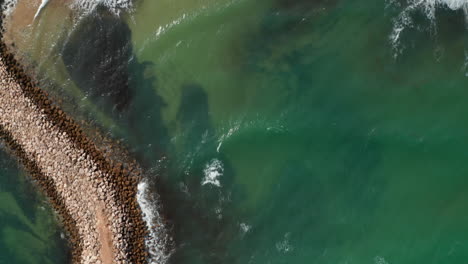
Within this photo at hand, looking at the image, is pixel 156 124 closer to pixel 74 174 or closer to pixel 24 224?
pixel 74 174

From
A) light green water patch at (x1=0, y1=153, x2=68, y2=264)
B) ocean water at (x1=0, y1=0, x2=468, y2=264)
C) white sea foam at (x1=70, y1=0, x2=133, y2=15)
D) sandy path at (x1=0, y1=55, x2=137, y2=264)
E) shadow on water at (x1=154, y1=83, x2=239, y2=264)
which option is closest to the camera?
ocean water at (x1=0, y1=0, x2=468, y2=264)

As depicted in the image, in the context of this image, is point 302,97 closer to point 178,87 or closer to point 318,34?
point 318,34

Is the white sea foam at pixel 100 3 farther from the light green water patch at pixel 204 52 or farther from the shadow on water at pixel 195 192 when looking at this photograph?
the shadow on water at pixel 195 192

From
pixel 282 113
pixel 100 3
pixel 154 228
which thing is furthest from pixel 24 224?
pixel 282 113

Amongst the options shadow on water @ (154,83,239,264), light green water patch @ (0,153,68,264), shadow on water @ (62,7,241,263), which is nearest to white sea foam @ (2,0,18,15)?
shadow on water @ (62,7,241,263)

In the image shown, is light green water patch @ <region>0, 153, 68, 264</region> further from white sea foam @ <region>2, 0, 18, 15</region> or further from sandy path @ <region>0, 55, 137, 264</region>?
white sea foam @ <region>2, 0, 18, 15</region>

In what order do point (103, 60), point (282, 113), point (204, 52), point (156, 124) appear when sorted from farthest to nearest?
point (103, 60), point (156, 124), point (204, 52), point (282, 113)

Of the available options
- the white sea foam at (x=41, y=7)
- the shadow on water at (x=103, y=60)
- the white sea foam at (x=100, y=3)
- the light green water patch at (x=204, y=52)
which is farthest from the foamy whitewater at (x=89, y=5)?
the white sea foam at (x=41, y=7)
